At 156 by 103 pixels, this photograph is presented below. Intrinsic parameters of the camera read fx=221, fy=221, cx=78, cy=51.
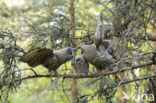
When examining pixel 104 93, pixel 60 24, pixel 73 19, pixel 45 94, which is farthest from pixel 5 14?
pixel 104 93

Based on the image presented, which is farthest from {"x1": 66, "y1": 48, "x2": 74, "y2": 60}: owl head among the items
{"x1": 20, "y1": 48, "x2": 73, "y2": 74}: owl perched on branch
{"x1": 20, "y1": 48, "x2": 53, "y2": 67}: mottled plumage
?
{"x1": 20, "y1": 48, "x2": 53, "y2": 67}: mottled plumage

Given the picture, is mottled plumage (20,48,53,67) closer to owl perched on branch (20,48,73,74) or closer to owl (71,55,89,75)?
owl perched on branch (20,48,73,74)

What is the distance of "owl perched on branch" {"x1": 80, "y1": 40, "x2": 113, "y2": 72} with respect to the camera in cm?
283

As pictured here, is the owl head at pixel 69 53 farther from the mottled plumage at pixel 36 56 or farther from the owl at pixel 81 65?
the mottled plumage at pixel 36 56

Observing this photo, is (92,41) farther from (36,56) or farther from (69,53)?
(36,56)

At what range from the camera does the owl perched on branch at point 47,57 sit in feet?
8.21

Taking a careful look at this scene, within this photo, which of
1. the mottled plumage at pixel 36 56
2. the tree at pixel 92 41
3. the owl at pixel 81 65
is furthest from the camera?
the owl at pixel 81 65

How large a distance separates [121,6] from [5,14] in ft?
26.4

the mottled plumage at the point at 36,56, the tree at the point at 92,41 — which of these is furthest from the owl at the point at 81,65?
the mottled plumage at the point at 36,56

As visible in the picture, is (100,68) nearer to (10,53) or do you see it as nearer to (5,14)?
(10,53)

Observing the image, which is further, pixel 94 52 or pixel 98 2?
pixel 98 2

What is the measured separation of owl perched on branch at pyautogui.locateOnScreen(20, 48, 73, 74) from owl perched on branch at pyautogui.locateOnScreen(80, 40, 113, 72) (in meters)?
0.22

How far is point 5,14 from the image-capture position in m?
10.2

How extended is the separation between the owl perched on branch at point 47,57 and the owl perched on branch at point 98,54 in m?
0.22
